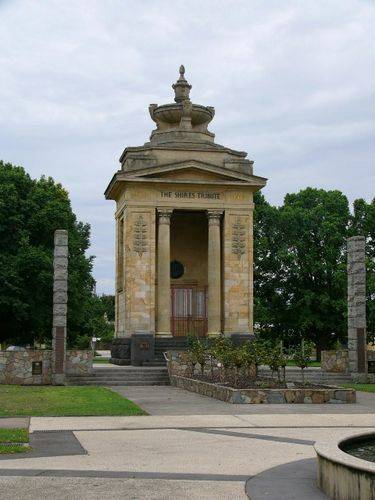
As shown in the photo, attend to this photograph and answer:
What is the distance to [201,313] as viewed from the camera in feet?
122

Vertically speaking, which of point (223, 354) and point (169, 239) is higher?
point (169, 239)

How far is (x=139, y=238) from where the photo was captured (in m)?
34.9

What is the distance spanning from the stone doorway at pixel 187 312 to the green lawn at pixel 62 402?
11547mm

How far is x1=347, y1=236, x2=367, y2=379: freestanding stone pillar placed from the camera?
99.7ft

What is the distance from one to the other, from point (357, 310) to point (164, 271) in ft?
28.6

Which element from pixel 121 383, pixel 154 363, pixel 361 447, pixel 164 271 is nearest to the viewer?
pixel 361 447

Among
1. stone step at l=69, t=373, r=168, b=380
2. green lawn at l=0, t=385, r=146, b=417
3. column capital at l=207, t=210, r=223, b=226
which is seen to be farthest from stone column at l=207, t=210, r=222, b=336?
green lawn at l=0, t=385, r=146, b=417

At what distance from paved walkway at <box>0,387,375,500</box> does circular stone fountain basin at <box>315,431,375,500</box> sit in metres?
0.25

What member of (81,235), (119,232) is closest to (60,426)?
(119,232)

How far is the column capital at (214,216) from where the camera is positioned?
3556cm

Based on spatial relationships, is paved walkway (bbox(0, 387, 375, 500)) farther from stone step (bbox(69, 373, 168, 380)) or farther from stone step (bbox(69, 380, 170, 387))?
stone step (bbox(69, 373, 168, 380))

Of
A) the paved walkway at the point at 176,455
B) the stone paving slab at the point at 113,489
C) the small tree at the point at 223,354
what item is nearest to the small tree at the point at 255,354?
the small tree at the point at 223,354

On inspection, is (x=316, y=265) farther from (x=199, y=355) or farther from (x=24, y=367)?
(x=24, y=367)

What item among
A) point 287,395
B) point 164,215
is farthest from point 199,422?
point 164,215
